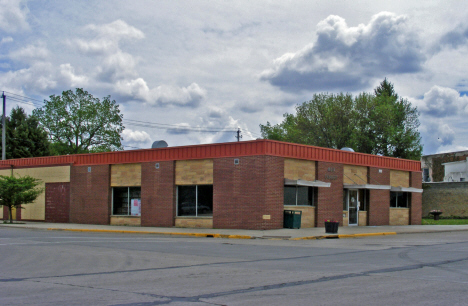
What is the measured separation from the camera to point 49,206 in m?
36.2

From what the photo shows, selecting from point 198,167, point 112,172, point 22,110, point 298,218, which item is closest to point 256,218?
point 298,218

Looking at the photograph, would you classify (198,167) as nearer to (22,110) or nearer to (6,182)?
(6,182)

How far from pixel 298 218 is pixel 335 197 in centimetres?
421

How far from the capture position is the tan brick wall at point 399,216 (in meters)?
33.7

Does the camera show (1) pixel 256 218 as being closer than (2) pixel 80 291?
No

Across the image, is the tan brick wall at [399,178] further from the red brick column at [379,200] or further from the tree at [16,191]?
the tree at [16,191]

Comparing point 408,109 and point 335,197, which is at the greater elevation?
point 408,109

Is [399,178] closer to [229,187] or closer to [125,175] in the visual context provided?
[229,187]

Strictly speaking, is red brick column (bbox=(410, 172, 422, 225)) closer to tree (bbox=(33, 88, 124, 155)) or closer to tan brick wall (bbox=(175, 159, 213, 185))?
tan brick wall (bbox=(175, 159, 213, 185))

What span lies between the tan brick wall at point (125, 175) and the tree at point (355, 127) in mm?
26738

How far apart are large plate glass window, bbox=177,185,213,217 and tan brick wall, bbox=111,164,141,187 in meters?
3.48

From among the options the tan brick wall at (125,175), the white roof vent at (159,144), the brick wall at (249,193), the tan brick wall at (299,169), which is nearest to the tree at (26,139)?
the tan brick wall at (125,175)

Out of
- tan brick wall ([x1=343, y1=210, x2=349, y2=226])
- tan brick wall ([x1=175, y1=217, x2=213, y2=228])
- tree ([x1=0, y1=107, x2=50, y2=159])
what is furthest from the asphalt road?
tree ([x1=0, y1=107, x2=50, y2=159])

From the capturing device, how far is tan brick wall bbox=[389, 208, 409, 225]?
33.7 meters
